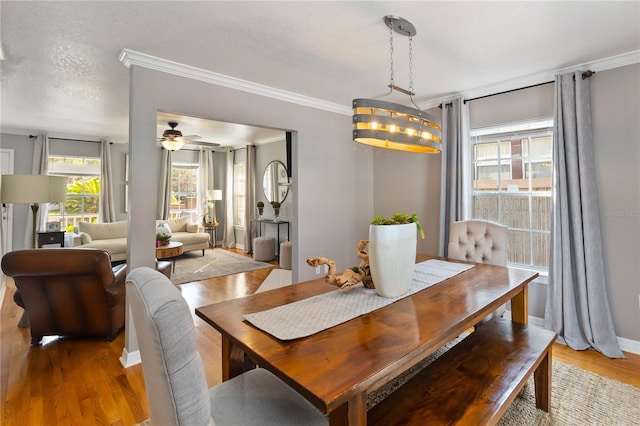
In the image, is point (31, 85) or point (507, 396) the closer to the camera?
point (507, 396)

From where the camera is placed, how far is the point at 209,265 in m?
5.89

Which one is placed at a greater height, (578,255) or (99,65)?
(99,65)

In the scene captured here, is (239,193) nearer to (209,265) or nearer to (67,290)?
(209,265)

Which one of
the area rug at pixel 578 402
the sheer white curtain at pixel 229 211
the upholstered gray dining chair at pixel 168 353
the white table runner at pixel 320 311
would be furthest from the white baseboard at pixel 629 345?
the sheer white curtain at pixel 229 211

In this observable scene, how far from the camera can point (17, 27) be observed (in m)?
2.10

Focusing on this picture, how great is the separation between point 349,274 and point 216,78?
2302 mm

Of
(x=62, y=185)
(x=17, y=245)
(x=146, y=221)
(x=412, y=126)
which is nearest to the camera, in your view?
(x=412, y=126)

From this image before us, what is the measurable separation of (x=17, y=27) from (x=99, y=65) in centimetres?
64

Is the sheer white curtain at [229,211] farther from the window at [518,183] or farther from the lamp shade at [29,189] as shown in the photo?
the window at [518,183]

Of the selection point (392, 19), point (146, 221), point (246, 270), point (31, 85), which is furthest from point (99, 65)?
point (246, 270)

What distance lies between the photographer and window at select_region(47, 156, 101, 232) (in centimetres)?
604

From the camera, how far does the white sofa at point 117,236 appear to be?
17.6 ft

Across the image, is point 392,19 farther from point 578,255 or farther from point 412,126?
point 578,255

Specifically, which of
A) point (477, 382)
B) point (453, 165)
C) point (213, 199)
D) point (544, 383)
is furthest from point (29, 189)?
point (213, 199)
